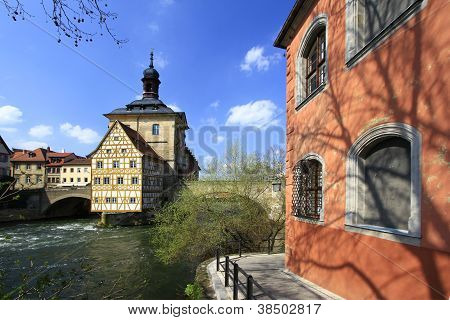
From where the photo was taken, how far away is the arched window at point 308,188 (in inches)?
251

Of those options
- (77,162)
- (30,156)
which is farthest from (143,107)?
(30,156)

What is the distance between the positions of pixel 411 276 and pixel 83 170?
58.9 metres

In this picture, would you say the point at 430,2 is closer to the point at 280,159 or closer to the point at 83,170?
the point at 280,159

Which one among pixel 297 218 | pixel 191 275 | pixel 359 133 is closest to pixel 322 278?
pixel 297 218

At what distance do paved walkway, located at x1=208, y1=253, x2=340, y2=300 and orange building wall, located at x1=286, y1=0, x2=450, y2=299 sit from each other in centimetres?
28

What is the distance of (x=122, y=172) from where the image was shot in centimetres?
2989

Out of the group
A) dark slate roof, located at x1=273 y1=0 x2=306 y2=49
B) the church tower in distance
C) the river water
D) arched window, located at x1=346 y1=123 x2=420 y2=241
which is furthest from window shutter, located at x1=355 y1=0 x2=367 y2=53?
the church tower in distance

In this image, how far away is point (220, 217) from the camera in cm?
1335

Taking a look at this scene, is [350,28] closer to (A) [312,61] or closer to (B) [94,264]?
(A) [312,61]

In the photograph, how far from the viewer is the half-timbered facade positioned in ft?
96.8

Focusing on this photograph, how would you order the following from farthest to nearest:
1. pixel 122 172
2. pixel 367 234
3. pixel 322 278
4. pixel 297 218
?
1. pixel 122 172
2. pixel 297 218
3. pixel 322 278
4. pixel 367 234

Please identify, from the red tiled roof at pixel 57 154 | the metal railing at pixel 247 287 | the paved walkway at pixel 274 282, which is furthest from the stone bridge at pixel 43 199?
the metal railing at pixel 247 287

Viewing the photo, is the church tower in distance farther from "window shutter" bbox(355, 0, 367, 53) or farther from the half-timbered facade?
"window shutter" bbox(355, 0, 367, 53)

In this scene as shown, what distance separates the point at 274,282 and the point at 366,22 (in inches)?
220
